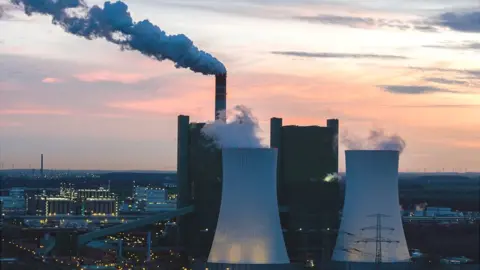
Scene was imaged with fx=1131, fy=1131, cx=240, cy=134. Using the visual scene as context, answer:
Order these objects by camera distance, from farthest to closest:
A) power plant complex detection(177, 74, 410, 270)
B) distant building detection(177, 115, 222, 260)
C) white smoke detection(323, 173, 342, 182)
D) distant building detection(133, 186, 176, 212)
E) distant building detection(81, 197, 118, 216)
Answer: distant building detection(133, 186, 176, 212) < distant building detection(81, 197, 118, 216) < white smoke detection(323, 173, 342, 182) < distant building detection(177, 115, 222, 260) < power plant complex detection(177, 74, 410, 270)

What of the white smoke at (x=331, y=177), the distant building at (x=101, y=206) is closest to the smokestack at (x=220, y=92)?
the white smoke at (x=331, y=177)

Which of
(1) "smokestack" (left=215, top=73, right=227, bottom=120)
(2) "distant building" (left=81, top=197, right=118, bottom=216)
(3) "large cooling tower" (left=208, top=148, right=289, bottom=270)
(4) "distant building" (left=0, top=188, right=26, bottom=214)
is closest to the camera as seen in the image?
(3) "large cooling tower" (left=208, top=148, right=289, bottom=270)

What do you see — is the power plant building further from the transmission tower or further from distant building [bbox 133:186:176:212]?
distant building [bbox 133:186:176:212]

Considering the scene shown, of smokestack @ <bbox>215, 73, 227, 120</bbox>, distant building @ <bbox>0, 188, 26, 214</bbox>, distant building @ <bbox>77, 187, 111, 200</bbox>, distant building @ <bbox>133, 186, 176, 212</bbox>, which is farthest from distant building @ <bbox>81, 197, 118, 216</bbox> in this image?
smokestack @ <bbox>215, 73, 227, 120</bbox>

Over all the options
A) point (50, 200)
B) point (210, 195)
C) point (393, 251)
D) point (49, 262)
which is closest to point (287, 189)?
point (210, 195)

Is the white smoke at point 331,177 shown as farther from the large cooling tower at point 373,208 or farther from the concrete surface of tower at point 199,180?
the large cooling tower at point 373,208

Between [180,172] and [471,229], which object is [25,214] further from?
[471,229]

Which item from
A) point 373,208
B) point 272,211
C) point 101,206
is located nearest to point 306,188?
point 373,208
